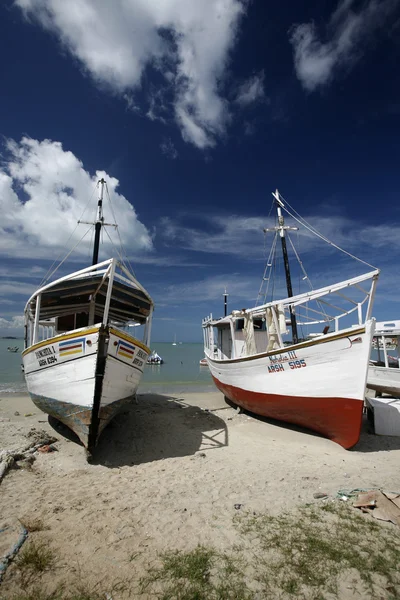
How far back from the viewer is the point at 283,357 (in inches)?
368

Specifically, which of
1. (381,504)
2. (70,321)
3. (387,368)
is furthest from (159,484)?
(387,368)

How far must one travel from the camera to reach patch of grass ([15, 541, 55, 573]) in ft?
11.3

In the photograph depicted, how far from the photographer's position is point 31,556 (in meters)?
3.58

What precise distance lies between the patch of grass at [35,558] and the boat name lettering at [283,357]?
7.36m

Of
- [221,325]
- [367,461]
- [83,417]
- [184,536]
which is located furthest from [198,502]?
[221,325]

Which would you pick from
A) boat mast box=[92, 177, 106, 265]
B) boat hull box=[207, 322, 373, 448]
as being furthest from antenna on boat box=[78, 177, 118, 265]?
boat hull box=[207, 322, 373, 448]

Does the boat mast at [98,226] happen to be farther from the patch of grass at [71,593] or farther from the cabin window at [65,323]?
the patch of grass at [71,593]

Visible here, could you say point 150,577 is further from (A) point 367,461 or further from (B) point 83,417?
(A) point 367,461

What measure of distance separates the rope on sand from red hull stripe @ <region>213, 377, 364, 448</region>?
24.7ft

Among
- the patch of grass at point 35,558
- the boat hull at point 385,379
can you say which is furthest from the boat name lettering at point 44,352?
the boat hull at point 385,379

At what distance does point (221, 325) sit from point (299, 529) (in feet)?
45.1

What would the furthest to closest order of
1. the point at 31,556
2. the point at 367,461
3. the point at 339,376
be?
1. the point at 339,376
2. the point at 367,461
3. the point at 31,556

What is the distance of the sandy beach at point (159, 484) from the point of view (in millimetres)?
3967

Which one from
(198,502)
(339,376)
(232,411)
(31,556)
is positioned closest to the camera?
(31,556)
